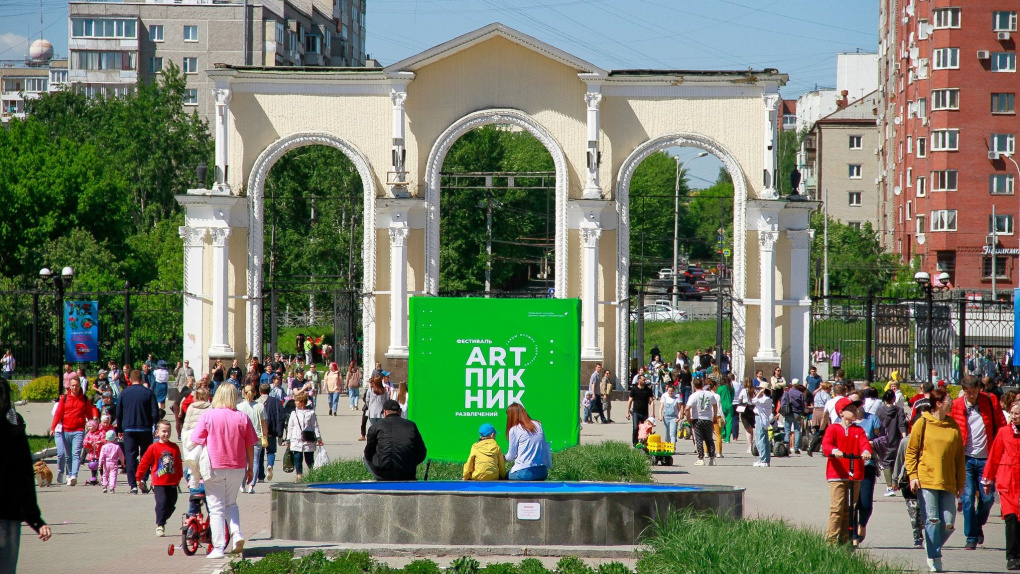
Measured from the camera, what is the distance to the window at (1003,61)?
5841 cm

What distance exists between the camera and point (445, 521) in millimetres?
11945

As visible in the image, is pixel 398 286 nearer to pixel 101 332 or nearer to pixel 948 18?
pixel 101 332

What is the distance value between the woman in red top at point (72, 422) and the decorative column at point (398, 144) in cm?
1486

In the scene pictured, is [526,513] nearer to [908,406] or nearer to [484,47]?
[908,406]

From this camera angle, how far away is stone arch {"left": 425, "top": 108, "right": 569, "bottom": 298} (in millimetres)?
33062

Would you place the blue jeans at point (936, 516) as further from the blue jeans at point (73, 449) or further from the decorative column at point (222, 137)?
the decorative column at point (222, 137)

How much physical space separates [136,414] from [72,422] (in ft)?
6.16

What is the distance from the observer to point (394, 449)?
1365 centimetres

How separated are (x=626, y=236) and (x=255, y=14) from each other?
53.0 m

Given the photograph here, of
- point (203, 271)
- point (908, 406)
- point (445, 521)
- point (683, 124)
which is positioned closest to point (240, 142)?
point (203, 271)

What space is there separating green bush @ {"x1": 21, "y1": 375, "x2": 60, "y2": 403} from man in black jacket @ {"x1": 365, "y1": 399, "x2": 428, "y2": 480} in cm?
2136

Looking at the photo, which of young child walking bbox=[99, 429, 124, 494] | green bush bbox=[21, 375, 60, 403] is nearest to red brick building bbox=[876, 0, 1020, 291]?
green bush bbox=[21, 375, 60, 403]

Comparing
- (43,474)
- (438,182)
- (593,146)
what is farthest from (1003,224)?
(43,474)

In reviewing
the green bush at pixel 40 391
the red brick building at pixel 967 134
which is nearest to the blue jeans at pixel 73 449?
the green bush at pixel 40 391
